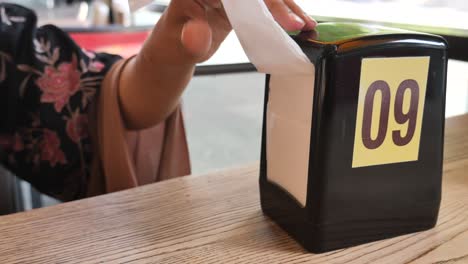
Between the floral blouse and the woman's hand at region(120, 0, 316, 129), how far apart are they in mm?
79

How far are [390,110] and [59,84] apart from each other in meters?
0.52

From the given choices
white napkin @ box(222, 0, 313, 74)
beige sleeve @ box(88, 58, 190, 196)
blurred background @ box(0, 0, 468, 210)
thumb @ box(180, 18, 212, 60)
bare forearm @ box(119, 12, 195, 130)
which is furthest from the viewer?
blurred background @ box(0, 0, 468, 210)

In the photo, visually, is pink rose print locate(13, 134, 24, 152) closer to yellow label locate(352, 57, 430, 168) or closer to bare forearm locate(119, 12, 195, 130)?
bare forearm locate(119, 12, 195, 130)

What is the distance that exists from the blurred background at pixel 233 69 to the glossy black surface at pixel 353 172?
12 cm

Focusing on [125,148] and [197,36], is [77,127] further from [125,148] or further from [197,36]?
[197,36]

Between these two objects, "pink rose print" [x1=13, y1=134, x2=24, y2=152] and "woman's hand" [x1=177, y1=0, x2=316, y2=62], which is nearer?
"woman's hand" [x1=177, y1=0, x2=316, y2=62]

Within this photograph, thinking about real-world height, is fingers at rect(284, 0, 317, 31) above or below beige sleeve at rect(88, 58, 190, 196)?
above

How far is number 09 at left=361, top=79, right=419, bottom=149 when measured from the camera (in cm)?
32

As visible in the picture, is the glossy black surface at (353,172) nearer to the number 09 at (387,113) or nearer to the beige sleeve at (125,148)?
the number 09 at (387,113)

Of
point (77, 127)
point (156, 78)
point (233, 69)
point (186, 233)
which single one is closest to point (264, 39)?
point (186, 233)

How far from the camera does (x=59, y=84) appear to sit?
0.70 m

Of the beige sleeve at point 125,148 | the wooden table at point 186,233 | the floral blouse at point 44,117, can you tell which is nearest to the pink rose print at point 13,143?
the floral blouse at point 44,117

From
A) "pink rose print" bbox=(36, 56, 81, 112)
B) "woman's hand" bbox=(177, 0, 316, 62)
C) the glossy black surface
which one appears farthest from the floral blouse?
the glossy black surface

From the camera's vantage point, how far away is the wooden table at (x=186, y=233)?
33cm
